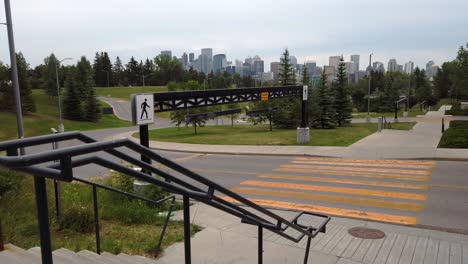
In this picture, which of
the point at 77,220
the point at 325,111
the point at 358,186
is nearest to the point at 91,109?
the point at 325,111

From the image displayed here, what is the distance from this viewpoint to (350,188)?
39.7 feet

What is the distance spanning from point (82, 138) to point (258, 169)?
518 inches

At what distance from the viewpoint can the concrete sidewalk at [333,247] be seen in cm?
646

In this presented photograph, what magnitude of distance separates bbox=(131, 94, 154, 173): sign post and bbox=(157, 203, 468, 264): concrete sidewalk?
3.01 meters

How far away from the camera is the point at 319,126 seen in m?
39.7

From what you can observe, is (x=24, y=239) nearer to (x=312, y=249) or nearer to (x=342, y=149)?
(x=312, y=249)

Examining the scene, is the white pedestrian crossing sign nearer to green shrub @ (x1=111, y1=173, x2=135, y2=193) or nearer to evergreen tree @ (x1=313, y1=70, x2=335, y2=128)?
green shrub @ (x1=111, y1=173, x2=135, y2=193)

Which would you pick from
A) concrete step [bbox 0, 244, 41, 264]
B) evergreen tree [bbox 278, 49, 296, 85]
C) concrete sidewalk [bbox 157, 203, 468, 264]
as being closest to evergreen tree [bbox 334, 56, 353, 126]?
evergreen tree [bbox 278, 49, 296, 85]

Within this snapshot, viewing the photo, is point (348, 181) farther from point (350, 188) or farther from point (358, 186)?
point (350, 188)

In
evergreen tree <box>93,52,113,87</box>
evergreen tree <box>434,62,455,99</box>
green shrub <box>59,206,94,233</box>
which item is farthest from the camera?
evergreen tree <box>93,52,113,87</box>

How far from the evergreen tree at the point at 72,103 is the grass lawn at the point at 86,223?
59.6 meters

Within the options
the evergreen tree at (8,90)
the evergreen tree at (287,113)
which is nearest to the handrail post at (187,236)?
the evergreen tree at (287,113)

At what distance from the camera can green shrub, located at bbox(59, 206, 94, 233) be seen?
288 inches

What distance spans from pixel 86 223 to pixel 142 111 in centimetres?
339
